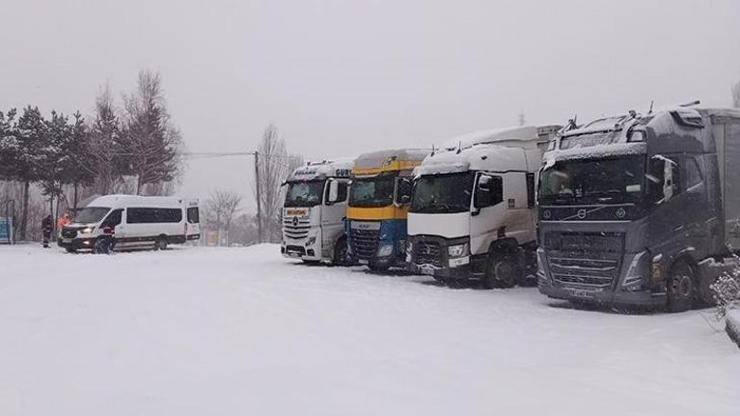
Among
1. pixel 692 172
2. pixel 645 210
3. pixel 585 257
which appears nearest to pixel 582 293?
pixel 585 257

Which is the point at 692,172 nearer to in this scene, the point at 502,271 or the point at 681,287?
the point at 681,287

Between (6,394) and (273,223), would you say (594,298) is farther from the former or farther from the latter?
(273,223)

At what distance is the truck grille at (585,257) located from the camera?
35.3 feet

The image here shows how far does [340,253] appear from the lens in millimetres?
20000

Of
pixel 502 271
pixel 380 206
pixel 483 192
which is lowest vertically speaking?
pixel 502 271

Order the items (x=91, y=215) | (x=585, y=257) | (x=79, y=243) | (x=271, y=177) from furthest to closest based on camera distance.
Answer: (x=271, y=177)
(x=91, y=215)
(x=79, y=243)
(x=585, y=257)

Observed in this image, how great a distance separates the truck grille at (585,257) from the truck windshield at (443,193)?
273cm

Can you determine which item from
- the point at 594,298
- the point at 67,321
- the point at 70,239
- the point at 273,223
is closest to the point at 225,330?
the point at 67,321

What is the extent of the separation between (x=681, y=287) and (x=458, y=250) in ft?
15.1

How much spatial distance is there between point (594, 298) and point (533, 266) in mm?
3857

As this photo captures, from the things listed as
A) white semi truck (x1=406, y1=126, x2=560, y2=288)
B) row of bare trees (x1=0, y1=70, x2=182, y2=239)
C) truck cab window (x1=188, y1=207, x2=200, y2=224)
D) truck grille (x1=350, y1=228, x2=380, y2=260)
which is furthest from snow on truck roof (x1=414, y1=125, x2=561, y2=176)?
row of bare trees (x1=0, y1=70, x2=182, y2=239)

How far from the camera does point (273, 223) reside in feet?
177

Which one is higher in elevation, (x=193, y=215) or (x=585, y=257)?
(x=193, y=215)

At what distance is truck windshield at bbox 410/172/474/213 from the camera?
46.5 feet
